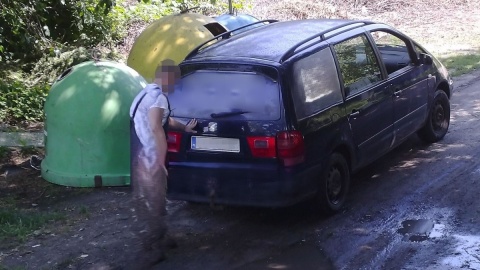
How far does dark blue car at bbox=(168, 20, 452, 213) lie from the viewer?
6520mm

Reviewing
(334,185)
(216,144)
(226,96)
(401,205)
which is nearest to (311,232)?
(334,185)

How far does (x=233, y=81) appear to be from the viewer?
6797mm

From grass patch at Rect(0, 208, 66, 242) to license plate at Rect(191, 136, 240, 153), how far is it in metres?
1.80

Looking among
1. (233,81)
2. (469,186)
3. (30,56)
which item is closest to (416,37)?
(30,56)

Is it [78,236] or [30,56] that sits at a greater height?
[30,56]

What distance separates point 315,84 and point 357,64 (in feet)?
3.23

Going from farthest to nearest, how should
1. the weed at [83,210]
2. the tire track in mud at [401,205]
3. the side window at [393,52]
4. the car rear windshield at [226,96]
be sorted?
the side window at [393,52] < the weed at [83,210] < the car rear windshield at [226,96] < the tire track in mud at [401,205]

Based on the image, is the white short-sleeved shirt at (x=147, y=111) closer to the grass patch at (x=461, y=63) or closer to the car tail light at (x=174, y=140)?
the car tail light at (x=174, y=140)

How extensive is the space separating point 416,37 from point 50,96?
1098 centimetres

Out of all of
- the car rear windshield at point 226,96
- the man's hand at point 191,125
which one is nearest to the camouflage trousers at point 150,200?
the man's hand at point 191,125

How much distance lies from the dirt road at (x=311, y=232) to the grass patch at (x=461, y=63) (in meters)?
5.63

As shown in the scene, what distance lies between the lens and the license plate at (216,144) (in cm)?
659

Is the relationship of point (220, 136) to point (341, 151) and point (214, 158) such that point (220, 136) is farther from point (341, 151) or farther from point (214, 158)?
point (341, 151)

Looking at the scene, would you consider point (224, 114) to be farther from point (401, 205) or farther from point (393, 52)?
→ point (393, 52)
